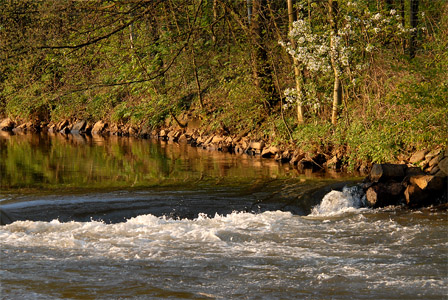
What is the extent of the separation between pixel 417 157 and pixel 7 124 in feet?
86.2

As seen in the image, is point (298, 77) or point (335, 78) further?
point (298, 77)

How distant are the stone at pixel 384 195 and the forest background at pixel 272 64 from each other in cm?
179

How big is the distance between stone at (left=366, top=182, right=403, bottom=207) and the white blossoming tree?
4066mm

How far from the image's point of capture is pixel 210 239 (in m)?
8.87

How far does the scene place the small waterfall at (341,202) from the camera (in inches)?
438

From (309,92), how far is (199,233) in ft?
27.8

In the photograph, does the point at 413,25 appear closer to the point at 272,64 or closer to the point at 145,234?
the point at 272,64

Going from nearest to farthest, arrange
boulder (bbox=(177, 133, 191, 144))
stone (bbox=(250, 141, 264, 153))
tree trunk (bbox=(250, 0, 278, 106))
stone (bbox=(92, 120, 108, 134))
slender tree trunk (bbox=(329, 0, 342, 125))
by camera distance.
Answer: slender tree trunk (bbox=(329, 0, 342, 125)) < tree trunk (bbox=(250, 0, 278, 106)) < stone (bbox=(250, 141, 264, 153)) < boulder (bbox=(177, 133, 191, 144)) < stone (bbox=(92, 120, 108, 134))

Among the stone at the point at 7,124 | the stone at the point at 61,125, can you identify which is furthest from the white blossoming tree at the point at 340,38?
the stone at the point at 7,124

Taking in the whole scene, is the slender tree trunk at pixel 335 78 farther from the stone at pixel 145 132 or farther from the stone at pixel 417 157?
Result: the stone at pixel 145 132

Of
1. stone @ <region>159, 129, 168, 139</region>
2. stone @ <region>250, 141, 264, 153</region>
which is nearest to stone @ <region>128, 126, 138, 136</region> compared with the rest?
stone @ <region>159, 129, 168, 139</region>

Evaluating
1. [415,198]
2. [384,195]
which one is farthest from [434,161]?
[384,195]

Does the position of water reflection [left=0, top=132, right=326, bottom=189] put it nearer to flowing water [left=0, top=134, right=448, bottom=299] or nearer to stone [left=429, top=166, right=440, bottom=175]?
flowing water [left=0, top=134, right=448, bottom=299]

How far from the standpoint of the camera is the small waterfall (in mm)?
11115
